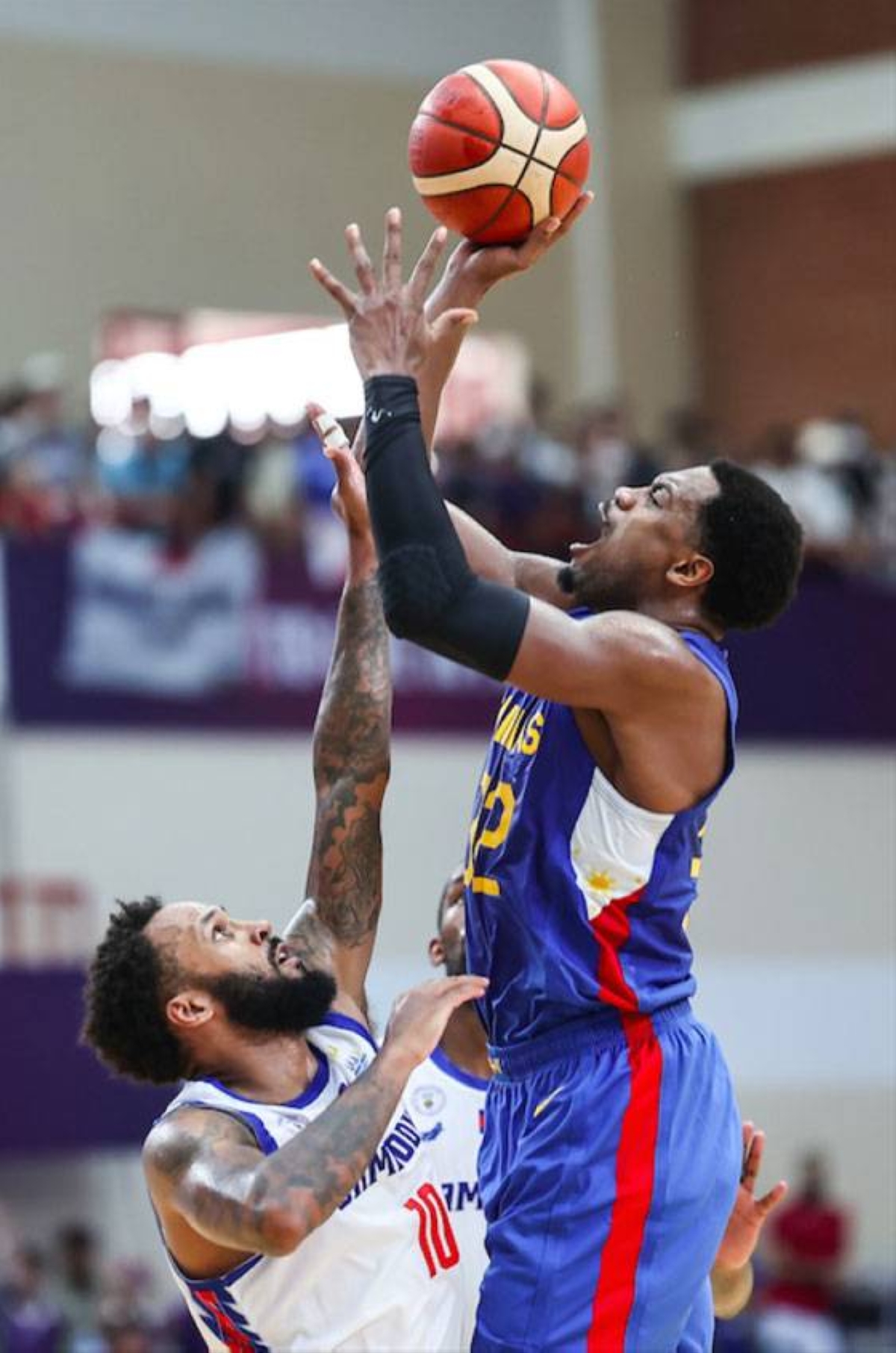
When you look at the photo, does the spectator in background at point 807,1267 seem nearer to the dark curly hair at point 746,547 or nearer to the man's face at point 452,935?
the man's face at point 452,935

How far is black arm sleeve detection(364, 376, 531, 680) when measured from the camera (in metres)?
4.61

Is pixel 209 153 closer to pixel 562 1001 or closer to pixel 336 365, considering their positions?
pixel 336 365

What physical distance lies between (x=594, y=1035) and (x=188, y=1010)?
0.81 m

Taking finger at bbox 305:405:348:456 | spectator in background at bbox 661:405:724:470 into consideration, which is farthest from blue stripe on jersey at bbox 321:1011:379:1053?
spectator in background at bbox 661:405:724:470

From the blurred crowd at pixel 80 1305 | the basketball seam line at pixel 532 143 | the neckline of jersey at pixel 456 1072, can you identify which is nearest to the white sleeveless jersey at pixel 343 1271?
the neckline of jersey at pixel 456 1072

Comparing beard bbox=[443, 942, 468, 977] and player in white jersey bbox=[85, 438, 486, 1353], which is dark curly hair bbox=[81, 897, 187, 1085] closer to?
player in white jersey bbox=[85, 438, 486, 1353]

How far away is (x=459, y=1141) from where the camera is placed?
582cm

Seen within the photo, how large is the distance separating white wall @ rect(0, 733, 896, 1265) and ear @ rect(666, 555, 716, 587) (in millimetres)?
11073

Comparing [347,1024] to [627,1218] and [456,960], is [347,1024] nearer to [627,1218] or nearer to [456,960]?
[456,960]

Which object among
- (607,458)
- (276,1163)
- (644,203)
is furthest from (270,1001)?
(644,203)

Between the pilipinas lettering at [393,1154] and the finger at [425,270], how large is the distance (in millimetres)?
1675

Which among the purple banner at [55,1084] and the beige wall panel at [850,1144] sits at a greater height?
the purple banner at [55,1084]

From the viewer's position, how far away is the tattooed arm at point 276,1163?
461cm

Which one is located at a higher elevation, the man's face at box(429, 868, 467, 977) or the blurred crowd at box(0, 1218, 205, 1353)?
the man's face at box(429, 868, 467, 977)
